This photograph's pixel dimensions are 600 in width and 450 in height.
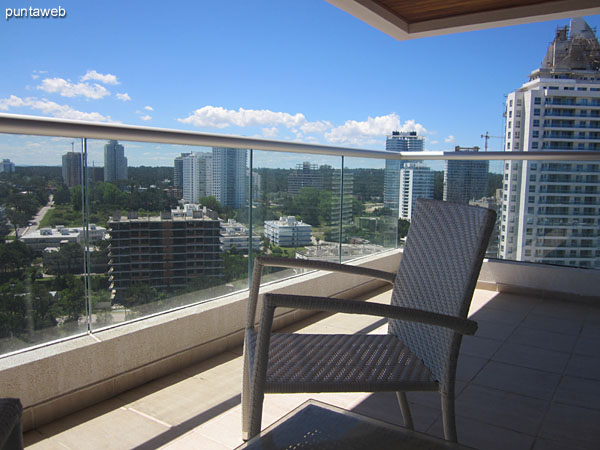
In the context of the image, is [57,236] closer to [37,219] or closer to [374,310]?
[37,219]

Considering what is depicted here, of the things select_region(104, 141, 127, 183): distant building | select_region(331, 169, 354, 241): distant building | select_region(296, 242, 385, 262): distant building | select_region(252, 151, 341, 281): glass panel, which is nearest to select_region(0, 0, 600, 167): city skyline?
select_region(296, 242, 385, 262): distant building

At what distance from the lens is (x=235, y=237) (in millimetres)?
2936

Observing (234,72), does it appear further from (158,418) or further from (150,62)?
(158,418)

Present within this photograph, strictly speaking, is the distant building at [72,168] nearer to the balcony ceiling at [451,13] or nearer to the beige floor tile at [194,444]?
A: the beige floor tile at [194,444]

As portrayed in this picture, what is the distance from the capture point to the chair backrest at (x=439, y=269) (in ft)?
4.61

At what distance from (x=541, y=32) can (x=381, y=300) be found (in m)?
65.9

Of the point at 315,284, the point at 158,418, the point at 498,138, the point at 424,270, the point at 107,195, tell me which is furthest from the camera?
the point at 498,138

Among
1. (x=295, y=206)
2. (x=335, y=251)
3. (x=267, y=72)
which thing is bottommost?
(x=335, y=251)

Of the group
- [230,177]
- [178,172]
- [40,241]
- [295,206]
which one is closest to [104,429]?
[40,241]

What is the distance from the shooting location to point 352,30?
58.2 metres

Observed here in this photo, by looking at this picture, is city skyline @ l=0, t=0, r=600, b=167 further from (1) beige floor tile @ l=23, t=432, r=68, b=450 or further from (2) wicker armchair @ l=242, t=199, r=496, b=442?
(1) beige floor tile @ l=23, t=432, r=68, b=450

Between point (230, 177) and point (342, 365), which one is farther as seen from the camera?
point (230, 177)

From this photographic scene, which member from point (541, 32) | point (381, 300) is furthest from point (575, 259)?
point (541, 32)

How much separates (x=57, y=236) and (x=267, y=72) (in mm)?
67106
